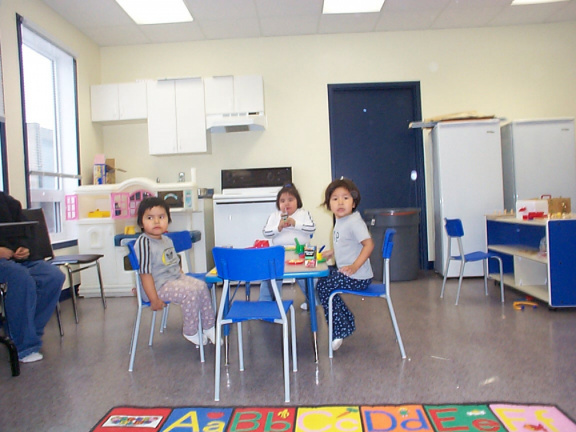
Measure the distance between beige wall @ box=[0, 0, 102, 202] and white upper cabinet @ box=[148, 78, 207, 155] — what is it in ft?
2.39

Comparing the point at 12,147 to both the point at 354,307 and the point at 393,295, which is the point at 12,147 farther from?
the point at 393,295

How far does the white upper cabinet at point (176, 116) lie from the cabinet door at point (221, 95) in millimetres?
102

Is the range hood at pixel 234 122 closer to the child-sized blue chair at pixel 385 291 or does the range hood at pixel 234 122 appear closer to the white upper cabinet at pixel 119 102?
the white upper cabinet at pixel 119 102

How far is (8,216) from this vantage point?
9.42ft

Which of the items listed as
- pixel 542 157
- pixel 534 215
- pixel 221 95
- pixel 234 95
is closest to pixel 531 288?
pixel 534 215

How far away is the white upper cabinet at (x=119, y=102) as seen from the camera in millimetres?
5078

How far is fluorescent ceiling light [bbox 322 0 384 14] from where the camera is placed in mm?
4602

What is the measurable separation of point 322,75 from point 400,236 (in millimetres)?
2200

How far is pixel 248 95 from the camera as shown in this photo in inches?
198

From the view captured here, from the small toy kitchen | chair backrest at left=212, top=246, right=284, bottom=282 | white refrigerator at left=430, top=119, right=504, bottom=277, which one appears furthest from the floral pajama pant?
white refrigerator at left=430, top=119, right=504, bottom=277

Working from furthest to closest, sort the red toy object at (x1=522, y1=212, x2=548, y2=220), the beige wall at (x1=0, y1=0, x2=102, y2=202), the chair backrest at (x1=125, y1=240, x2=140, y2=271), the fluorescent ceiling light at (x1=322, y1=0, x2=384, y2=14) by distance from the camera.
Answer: the fluorescent ceiling light at (x1=322, y1=0, x2=384, y2=14), the beige wall at (x1=0, y1=0, x2=102, y2=202), the red toy object at (x1=522, y1=212, x2=548, y2=220), the chair backrest at (x1=125, y1=240, x2=140, y2=271)

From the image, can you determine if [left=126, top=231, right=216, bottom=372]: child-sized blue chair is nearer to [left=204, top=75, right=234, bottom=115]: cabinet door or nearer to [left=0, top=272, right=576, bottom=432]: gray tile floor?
[left=0, top=272, right=576, bottom=432]: gray tile floor

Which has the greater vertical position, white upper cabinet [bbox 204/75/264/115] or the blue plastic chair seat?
white upper cabinet [bbox 204/75/264/115]

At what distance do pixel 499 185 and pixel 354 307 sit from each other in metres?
2.21
